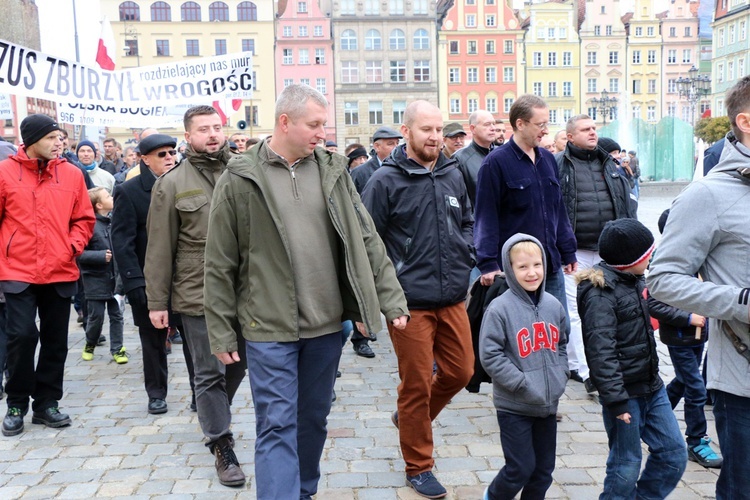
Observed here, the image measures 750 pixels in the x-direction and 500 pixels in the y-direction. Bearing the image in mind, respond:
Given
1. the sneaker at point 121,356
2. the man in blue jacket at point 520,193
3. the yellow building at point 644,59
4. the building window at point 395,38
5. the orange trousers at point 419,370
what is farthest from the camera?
the yellow building at point 644,59

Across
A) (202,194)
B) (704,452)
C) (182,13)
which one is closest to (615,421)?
(704,452)

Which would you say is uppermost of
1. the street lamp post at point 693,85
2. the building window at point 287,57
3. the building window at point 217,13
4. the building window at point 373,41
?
the building window at point 217,13

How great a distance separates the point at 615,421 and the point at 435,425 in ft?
7.11

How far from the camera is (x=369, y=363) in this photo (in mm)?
8148

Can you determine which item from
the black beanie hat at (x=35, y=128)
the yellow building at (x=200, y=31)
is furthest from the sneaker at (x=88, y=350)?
the yellow building at (x=200, y=31)

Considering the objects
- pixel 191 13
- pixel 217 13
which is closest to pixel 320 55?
pixel 217 13

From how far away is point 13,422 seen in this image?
597 cm

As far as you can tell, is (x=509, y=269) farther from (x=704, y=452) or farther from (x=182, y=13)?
(x=182, y=13)

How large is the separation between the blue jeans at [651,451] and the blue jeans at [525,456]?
0.30 metres

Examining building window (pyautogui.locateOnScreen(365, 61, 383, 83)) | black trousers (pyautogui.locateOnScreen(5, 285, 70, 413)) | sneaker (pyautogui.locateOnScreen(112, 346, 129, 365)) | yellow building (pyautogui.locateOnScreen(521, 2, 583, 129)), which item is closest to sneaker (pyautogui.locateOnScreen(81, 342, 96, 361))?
sneaker (pyautogui.locateOnScreen(112, 346, 129, 365))

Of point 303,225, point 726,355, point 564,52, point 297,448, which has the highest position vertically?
point 564,52

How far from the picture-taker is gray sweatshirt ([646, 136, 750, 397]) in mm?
3078

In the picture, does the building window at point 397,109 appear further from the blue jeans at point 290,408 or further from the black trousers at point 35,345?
the blue jeans at point 290,408

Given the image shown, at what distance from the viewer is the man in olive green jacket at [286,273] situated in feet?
12.6
